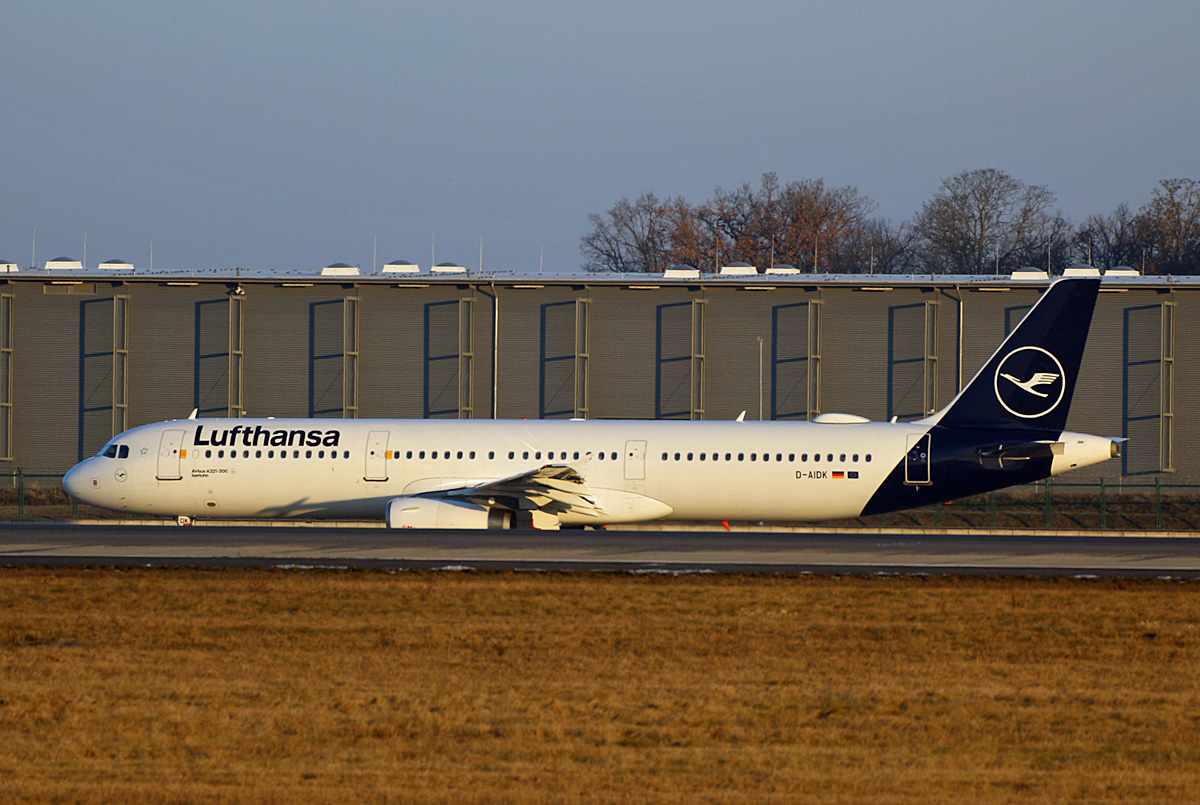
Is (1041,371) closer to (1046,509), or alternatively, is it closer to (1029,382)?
(1029,382)

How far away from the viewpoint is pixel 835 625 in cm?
1730

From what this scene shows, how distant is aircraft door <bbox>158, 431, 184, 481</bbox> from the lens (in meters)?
35.0

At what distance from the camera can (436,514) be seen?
32719 millimetres

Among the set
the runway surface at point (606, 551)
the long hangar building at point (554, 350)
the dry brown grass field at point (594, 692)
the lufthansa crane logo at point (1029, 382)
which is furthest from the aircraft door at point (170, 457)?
the lufthansa crane logo at point (1029, 382)

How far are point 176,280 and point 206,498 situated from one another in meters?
20.1

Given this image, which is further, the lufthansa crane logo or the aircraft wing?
the lufthansa crane logo

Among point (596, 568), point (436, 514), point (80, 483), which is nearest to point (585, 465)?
point (436, 514)

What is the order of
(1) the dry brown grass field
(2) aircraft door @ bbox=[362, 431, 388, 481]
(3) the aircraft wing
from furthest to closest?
(2) aircraft door @ bbox=[362, 431, 388, 481] < (3) the aircraft wing < (1) the dry brown grass field

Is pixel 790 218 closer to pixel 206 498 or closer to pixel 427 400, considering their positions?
pixel 427 400

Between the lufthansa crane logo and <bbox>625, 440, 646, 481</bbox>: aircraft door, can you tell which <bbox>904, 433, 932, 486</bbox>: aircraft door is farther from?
<bbox>625, 440, 646, 481</bbox>: aircraft door

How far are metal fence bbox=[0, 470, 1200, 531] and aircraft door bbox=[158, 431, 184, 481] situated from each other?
1298 cm

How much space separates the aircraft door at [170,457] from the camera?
35.0 metres

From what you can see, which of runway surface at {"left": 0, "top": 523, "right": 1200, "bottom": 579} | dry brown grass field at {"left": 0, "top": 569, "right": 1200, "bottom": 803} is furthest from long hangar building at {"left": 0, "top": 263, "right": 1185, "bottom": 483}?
dry brown grass field at {"left": 0, "top": 569, "right": 1200, "bottom": 803}

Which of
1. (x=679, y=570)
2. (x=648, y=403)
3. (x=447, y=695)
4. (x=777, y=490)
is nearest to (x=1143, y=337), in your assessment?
(x=648, y=403)
